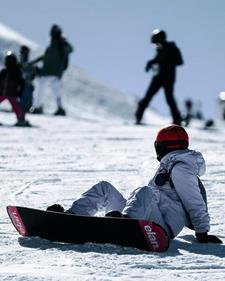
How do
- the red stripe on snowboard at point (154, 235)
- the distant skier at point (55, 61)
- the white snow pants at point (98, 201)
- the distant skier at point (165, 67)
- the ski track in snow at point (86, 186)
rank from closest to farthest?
1. the ski track in snow at point (86, 186)
2. the red stripe on snowboard at point (154, 235)
3. the white snow pants at point (98, 201)
4. the distant skier at point (165, 67)
5. the distant skier at point (55, 61)

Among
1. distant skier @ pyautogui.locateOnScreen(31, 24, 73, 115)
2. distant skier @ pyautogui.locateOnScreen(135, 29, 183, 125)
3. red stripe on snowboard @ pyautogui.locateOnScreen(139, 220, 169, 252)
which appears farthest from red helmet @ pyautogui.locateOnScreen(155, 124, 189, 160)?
distant skier @ pyautogui.locateOnScreen(31, 24, 73, 115)

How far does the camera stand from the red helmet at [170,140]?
4.87m

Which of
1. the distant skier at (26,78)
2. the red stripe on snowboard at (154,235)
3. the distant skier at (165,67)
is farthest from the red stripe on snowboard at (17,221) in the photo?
the distant skier at (26,78)

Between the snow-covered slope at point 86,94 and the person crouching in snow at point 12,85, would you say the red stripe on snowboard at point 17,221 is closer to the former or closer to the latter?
the person crouching in snow at point 12,85

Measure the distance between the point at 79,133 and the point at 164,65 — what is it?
188cm

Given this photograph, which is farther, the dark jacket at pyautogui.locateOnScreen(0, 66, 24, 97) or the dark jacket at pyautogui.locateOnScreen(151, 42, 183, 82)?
the dark jacket at pyautogui.locateOnScreen(0, 66, 24, 97)

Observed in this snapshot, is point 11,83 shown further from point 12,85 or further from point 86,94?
point 86,94

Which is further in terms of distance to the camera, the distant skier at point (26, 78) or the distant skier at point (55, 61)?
the distant skier at point (26, 78)

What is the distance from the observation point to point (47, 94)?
137 feet

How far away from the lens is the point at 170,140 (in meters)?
4.87

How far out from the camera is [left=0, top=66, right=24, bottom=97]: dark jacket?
45.5 feet

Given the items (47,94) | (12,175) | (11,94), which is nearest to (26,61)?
(11,94)

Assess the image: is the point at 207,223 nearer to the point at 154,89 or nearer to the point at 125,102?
the point at 154,89

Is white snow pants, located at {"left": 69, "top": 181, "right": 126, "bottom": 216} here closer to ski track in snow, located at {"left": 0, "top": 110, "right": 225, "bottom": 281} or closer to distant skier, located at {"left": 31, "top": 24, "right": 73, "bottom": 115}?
ski track in snow, located at {"left": 0, "top": 110, "right": 225, "bottom": 281}
